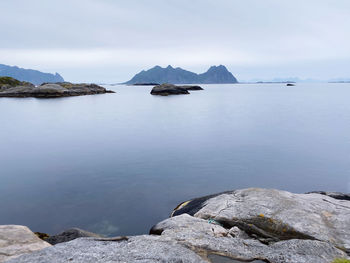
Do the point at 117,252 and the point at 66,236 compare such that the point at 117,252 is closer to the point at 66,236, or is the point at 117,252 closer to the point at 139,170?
the point at 66,236

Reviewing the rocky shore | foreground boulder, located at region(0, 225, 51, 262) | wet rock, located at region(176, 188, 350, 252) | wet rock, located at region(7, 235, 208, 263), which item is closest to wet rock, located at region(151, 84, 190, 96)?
wet rock, located at region(176, 188, 350, 252)

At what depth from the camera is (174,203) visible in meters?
14.1

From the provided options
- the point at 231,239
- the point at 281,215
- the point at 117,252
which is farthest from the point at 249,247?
the point at 117,252

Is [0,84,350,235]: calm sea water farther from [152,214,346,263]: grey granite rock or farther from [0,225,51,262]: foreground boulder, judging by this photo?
[152,214,346,263]: grey granite rock

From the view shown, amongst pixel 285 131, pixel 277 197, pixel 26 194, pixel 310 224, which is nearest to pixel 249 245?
pixel 310 224

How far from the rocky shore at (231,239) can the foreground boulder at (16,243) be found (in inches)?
0.4

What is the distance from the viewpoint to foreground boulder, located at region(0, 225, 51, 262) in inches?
262

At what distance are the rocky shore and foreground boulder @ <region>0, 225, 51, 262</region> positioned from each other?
1cm

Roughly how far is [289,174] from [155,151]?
13.1 meters

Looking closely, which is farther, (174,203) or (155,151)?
(155,151)

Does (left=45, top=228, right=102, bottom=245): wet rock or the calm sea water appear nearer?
(left=45, top=228, right=102, bottom=245): wet rock

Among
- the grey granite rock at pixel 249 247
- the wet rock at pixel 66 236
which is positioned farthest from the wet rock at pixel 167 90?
the grey granite rock at pixel 249 247

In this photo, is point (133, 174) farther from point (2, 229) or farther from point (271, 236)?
point (271, 236)

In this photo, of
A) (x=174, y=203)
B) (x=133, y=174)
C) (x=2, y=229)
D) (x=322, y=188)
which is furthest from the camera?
(x=133, y=174)
